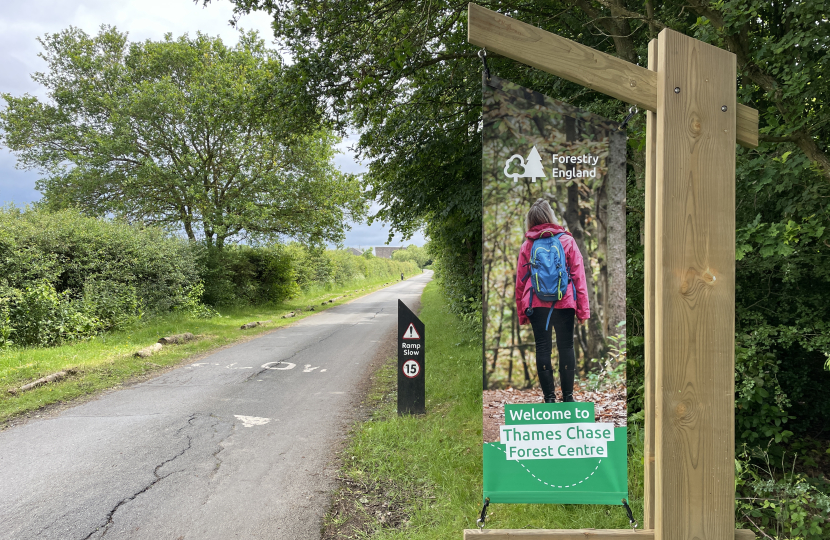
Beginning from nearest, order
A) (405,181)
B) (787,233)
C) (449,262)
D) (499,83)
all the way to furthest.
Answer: (499,83) → (787,233) → (405,181) → (449,262)

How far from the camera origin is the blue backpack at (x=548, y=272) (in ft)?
8.13

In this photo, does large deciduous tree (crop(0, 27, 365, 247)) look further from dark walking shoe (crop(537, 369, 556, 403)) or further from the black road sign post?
dark walking shoe (crop(537, 369, 556, 403))

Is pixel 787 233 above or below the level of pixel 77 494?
above

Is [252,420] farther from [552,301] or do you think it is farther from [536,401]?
[552,301]

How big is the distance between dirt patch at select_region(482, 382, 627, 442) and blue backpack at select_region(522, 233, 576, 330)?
0.38 m

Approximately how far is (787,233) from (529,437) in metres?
2.55

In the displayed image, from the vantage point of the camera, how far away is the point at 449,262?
15695 mm

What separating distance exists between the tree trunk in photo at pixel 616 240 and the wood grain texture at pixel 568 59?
14.6 inches

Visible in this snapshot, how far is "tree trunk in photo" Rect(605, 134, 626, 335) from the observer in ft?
8.10

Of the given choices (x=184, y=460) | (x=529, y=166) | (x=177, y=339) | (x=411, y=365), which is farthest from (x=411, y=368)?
(x=177, y=339)

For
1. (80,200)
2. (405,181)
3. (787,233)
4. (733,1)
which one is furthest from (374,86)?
(80,200)

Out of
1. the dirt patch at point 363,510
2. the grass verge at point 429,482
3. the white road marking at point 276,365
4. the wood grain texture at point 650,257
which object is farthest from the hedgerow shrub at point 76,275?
the wood grain texture at point 650,257

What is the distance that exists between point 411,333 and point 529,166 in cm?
371

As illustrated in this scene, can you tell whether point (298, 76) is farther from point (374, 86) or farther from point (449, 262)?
point (449, 262)
